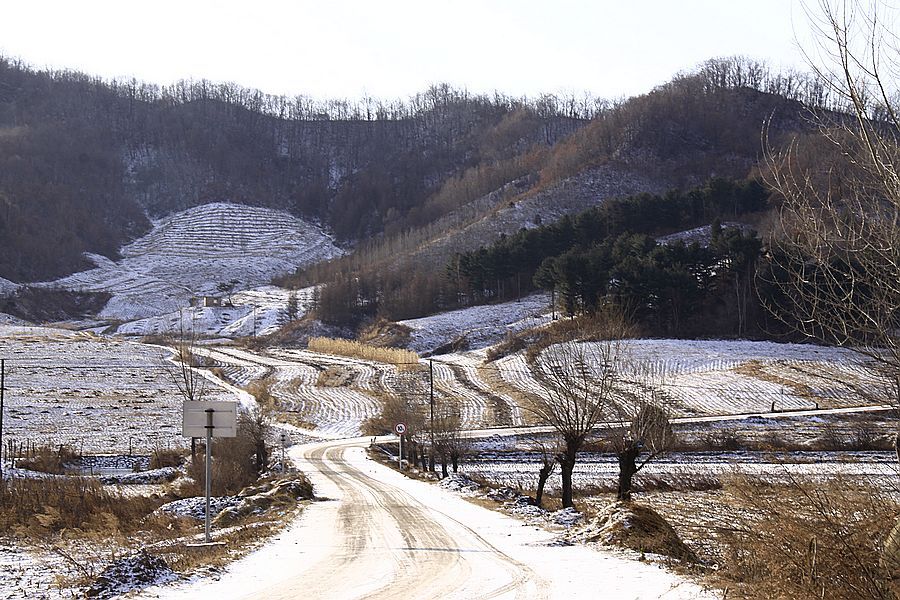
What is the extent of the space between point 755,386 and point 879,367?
180 ft

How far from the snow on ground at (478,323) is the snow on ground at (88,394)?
1078 inches

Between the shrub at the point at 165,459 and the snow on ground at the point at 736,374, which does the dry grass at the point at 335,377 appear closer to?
the snow on ground at the point at 736,374

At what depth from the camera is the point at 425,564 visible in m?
14.0

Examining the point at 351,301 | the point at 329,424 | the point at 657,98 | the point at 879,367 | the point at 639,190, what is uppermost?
the point at 657,98

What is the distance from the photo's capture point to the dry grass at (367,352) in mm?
85500

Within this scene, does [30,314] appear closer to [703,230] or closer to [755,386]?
[703,230]

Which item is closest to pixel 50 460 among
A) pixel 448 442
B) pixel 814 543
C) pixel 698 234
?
pixel 448 442

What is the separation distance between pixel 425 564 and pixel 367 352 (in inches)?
3162

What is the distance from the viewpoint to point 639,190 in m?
157

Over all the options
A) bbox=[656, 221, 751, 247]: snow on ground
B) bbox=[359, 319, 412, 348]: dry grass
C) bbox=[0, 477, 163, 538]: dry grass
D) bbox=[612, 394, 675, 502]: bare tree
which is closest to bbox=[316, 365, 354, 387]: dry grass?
bbox=[359, 319, 412, 348]: dry grass

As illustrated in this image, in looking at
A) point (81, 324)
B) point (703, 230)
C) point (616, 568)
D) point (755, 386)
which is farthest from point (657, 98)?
point (616, 568)

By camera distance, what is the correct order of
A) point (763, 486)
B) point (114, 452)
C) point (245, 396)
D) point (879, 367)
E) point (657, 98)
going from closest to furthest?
point (879, 367) < point (763, 486) < point (114, 452) < point (245, 396) < point (657, 98)

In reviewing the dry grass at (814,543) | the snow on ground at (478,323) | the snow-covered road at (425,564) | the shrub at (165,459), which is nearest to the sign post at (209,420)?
the snow-covered road at (425,564)

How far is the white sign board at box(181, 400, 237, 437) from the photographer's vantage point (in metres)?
16.4
